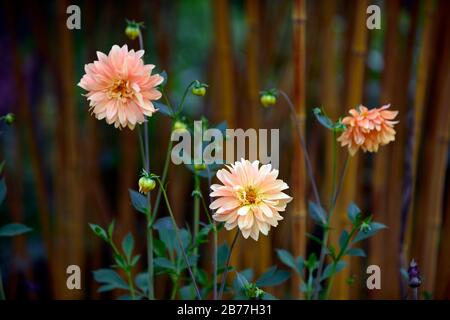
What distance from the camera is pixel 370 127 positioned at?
1.96ft

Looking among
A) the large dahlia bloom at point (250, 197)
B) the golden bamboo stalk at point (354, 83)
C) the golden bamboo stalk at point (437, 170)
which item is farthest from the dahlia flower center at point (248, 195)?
the golden bamboo stalk at point (437, 170)

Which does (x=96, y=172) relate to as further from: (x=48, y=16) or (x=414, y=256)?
(x=414, y=256)

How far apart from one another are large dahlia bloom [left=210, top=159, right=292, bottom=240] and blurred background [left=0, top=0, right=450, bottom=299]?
261mm

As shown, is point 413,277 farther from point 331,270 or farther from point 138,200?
point 138,200

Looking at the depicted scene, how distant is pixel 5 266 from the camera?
142 centimetres

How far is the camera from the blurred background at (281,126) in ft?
2.98

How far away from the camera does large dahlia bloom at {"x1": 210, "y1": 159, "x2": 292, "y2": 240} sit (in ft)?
1.70

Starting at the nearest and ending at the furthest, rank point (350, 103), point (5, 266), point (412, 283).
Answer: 1. point (412, 283)
2. point (350, 103)
3. point (5, 266)

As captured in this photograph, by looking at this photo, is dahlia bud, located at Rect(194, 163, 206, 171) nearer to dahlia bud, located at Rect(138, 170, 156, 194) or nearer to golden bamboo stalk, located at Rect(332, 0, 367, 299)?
dahlia bud, located at Rect(138, 170, 156, 194)

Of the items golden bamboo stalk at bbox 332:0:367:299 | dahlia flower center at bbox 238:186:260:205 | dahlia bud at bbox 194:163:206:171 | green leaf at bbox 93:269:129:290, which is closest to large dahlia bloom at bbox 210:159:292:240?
dahlia flower center at bbox 238:186:260:205

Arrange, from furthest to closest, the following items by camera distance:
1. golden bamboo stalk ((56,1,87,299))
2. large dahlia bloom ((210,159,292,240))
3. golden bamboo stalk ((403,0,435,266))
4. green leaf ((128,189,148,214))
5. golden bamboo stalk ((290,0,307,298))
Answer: golden bamboo stalk ((56,1,87,299)) < golden bamboo stalk ((403,0,435,266)) < golden bamboo stalk ((290,0,307,298)) < green leaf ((128,189,148,214)) < large dahlia bloom ((210,159,292,240))

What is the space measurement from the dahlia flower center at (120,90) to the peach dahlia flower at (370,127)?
0.71ft
